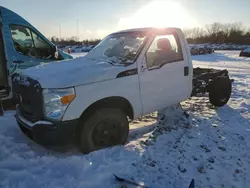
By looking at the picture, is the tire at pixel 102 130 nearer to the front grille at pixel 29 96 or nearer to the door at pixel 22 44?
the front grille at pixel 29 96

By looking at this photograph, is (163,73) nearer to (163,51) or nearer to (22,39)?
(163,51)

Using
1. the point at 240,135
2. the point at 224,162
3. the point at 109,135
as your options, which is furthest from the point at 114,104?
the point at 240,135

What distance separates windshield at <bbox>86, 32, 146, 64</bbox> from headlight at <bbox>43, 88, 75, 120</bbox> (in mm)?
1136

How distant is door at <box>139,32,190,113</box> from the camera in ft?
13.8

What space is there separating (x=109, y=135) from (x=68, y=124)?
A: 2.43ft

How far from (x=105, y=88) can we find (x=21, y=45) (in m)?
3.81

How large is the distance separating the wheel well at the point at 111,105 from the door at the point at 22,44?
10.8 ft

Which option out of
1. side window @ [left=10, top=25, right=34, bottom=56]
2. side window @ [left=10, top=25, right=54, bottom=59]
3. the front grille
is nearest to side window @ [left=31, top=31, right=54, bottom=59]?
side window @ [left=10, top=25, right=54, bottom=59]

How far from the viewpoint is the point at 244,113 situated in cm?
598

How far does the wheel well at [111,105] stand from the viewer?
365 cm

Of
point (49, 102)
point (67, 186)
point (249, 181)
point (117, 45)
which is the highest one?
point (117, 45)

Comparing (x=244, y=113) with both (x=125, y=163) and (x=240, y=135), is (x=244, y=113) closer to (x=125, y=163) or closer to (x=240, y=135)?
(x=240, y=135)

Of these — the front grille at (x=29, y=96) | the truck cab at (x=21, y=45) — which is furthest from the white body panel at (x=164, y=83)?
the truck cab at (x=21, y=45)

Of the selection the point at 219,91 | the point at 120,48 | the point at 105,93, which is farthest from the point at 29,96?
the point at 219,91
